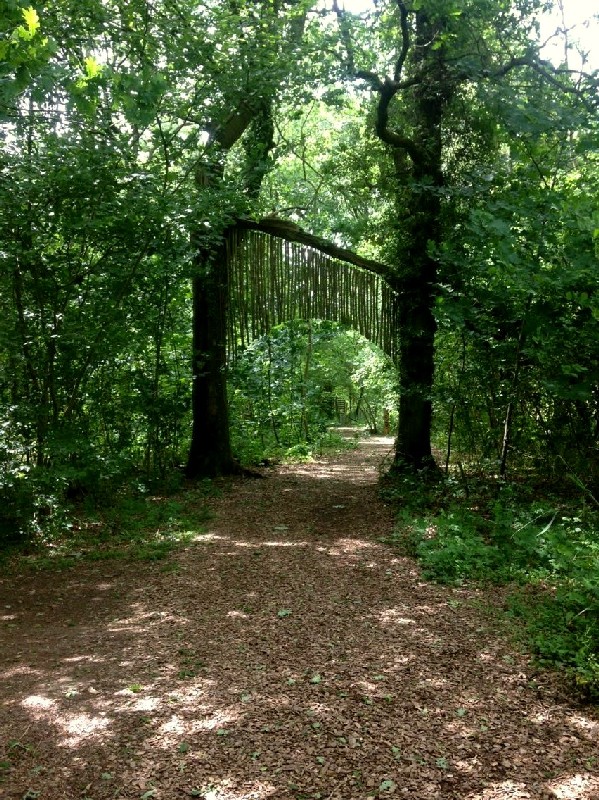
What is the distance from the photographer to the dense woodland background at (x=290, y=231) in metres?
5.82

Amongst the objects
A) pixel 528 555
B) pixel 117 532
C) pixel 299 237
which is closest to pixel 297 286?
pixel 299 237

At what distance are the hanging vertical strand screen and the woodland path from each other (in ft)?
16.5

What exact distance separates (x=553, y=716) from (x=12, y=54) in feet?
14.4

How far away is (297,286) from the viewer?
10.2 metres

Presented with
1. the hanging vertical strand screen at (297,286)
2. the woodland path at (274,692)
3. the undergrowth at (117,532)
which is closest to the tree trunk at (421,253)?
the hanging vertical strand screen at (297,286)

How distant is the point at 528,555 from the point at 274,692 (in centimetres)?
295

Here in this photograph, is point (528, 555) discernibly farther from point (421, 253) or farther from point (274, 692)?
point (421, 253)

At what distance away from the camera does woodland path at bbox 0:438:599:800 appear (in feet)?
9.19

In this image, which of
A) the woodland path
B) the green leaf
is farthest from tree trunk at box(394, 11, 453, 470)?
the green leaf

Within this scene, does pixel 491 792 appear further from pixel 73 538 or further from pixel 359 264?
pixel 359 264

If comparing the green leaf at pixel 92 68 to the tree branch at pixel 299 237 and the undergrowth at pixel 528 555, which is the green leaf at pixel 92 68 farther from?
the tree branch at pixel 299 237

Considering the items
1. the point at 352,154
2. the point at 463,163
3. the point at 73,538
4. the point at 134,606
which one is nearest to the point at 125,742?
the point at 134,606

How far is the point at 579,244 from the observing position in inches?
216

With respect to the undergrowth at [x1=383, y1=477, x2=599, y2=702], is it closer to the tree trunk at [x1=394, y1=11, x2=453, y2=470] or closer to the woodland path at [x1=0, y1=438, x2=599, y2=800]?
the woodland path at [x1=0, y1=438, x2=599, y2=800]
